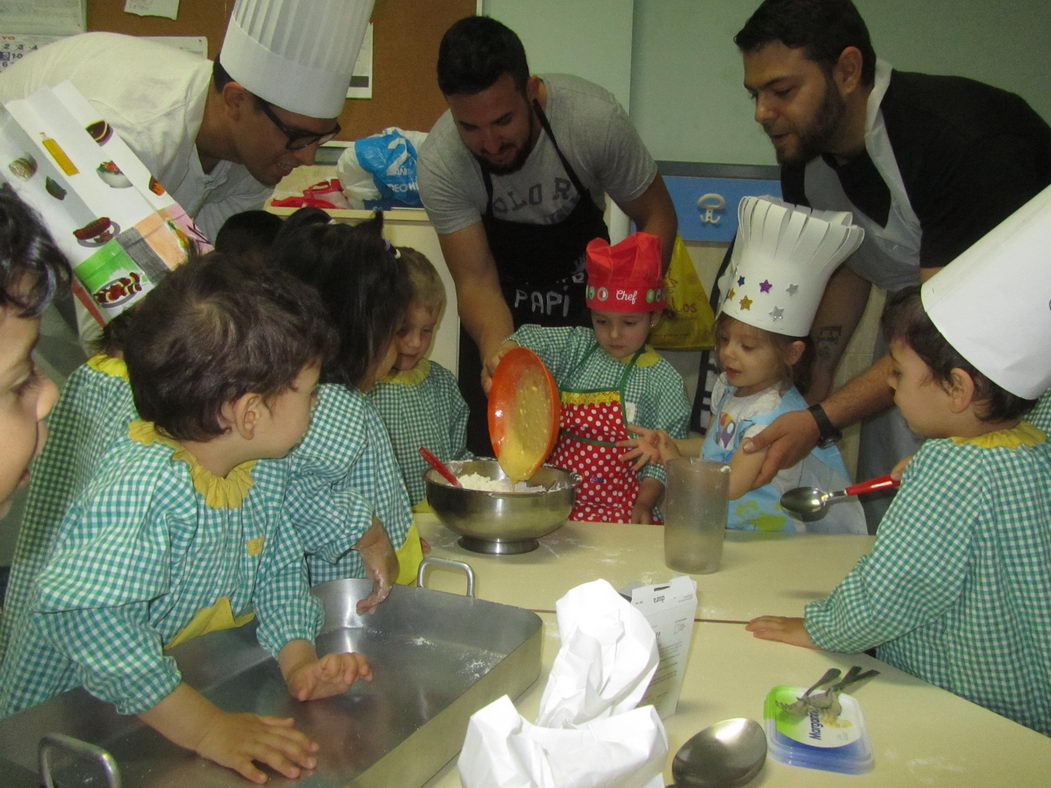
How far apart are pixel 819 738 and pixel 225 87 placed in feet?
4.65

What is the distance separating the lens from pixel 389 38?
123 inches

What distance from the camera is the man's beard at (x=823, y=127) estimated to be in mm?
1878

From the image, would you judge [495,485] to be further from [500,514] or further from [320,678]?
[320,678]

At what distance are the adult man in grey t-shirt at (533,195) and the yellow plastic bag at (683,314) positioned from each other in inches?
18.8

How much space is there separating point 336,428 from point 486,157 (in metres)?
1.04

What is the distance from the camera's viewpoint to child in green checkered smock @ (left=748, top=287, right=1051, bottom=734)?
1098mm

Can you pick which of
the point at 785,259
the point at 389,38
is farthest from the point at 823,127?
the point at 389,38

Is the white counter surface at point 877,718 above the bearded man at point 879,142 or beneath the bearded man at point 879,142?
beneath

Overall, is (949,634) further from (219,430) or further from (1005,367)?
(219,430)

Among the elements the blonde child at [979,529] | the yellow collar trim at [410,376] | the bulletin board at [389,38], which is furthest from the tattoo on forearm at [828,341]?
the bulletin board at [389,38]

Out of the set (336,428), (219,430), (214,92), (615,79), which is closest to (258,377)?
(219,430)

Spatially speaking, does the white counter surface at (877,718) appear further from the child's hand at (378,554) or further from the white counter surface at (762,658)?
the child's hand at (378,554)

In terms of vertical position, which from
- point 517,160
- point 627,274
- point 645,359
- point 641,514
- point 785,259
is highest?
point 517,160

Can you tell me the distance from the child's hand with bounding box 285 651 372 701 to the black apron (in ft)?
4.60
